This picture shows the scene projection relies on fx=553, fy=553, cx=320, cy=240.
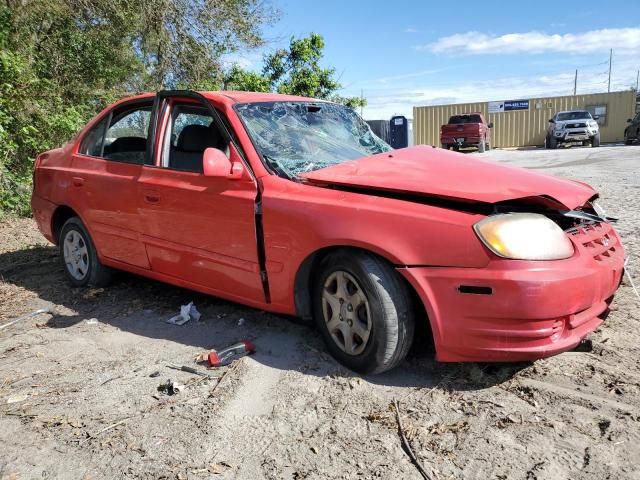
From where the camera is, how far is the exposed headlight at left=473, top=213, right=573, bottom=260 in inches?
103

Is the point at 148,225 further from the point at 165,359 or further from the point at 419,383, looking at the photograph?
the point at 419,383

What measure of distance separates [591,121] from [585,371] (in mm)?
25245

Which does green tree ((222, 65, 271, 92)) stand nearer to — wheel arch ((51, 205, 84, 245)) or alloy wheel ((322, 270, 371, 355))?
wheel arch ((51, 205, 84, 245))

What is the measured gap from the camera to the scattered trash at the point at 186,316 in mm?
4168

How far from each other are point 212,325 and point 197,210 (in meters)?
0.89

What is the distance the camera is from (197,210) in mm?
3703

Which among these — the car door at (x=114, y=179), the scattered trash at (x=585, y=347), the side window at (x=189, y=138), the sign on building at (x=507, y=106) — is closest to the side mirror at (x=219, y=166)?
the side window at (x=189, y=138)

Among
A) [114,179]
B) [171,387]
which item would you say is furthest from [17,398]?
[114,179]

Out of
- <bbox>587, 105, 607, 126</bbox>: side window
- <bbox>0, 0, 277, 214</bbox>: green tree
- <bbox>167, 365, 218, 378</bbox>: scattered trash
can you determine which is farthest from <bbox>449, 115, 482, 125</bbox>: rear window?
<bbox>167, 365, 218, 378</bbox>: scattered trash

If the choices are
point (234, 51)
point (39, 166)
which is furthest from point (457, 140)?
point (39, 166)

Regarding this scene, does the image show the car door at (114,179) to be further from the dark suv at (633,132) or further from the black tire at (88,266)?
the dark suv at (633,132)

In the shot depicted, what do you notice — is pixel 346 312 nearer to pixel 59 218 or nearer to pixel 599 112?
pixel 59 218

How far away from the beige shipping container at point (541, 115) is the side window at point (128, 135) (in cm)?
3039

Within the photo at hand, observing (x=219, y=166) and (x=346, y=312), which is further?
(x=219, y=166)
